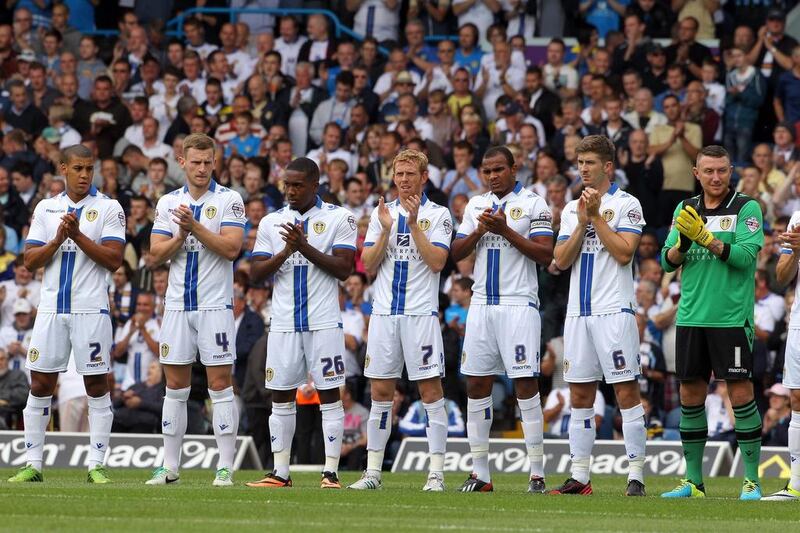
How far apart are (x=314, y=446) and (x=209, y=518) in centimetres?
871

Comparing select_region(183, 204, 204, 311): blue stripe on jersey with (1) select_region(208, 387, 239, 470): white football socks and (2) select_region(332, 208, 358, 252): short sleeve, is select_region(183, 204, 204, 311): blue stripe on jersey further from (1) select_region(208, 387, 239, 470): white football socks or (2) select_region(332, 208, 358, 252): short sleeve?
(2) select_region(332, 208, 358, 252): short sleeve

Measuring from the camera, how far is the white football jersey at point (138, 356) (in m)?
20.6

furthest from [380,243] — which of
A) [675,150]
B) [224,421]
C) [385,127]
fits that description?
[385,127]

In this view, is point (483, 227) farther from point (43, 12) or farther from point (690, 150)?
point (43, 12)

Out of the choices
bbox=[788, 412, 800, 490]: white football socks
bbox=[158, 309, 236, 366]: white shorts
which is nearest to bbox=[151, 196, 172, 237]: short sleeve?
bbox=[158, 309, 236, 366]: white shorts

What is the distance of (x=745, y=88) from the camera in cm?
2358

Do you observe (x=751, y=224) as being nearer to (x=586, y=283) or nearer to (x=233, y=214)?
(x=586, y=283)

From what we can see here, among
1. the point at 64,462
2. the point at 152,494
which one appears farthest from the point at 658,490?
the point at 64,462

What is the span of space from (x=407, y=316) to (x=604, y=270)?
1.89 meters

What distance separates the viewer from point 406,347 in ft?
45.2

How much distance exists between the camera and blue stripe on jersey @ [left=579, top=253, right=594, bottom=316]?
526 inches

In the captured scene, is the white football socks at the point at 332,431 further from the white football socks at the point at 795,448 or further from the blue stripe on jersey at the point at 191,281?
the white football socks at the point at 795,448

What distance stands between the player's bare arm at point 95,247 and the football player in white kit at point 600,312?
4267 mm

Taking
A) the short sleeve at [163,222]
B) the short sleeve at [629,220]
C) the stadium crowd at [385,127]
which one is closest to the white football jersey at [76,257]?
the short sleeve at [163,222]
